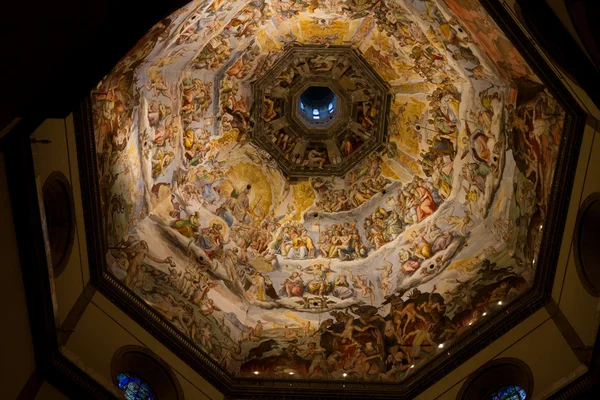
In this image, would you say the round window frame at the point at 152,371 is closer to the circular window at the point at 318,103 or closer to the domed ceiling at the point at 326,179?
the domed ceiling at the point at 326,179

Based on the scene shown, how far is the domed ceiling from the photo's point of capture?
48.7ft

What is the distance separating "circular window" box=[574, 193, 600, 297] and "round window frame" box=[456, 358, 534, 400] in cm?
201

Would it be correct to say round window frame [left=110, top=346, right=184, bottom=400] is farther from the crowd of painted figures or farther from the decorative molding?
the crowd of painted figures

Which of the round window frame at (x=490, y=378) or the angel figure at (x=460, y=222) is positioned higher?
the angel figure at (x=460, y=222)

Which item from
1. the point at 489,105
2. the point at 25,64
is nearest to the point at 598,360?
the point at 489,105

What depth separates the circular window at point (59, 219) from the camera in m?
12.4

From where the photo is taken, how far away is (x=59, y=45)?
26.5 ft

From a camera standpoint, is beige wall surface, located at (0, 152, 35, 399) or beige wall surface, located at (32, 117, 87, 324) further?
beige wall surface, located at (32, 117, 87, 324)

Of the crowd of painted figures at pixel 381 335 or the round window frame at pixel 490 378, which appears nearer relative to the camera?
the round window frame at pixel 490 378

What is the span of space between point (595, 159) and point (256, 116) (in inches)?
368

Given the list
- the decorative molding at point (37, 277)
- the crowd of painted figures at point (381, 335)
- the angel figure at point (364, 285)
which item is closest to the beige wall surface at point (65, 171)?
the decorative molding at point (37, 277)

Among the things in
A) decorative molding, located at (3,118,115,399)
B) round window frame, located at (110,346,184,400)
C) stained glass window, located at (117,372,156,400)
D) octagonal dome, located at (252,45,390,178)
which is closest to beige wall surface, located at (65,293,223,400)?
round window frame, located at (110,346,184,400)

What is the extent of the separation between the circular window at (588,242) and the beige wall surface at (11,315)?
9.20 m

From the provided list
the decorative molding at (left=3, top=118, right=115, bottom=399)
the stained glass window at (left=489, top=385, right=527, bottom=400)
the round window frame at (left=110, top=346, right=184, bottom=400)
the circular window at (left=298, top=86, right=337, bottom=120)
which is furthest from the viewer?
the circular window at (left=298, top=86, right=337, bottom=120)
